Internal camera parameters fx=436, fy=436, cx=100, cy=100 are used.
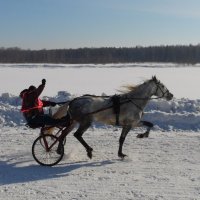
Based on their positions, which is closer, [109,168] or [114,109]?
[109,168]

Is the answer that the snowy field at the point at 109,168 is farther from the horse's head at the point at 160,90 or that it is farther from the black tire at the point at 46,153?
the horse's head at the point at 160,90

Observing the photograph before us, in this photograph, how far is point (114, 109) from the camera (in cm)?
917

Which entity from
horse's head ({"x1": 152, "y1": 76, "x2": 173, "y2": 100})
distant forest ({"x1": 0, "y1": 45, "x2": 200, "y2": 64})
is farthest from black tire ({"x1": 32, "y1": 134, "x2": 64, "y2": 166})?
distant forest ({"x1": 0, "y1": 45, "x2": 200, "y2": 64})

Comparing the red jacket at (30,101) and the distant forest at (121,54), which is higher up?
the distant forest at (121,54)

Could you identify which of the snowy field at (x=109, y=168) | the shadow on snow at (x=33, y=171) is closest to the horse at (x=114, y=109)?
the shadow on snow at (x=33, y=171)

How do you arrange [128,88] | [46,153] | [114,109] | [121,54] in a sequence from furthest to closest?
[121,54]
[128,88]
[114,109]
[46,153]

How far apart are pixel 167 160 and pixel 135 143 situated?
5.73 ft

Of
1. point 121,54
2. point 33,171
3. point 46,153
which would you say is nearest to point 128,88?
point 46,153

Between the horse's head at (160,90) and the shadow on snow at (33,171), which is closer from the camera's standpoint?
the shadow on snow at (33,171)

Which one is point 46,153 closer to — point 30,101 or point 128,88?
point 30,101

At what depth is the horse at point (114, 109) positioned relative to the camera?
9.08m

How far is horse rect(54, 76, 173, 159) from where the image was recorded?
9.08m

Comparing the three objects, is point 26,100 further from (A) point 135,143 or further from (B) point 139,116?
(A) point 135,143

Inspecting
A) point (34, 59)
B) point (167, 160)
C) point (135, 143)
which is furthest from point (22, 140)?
point (34, 59)
